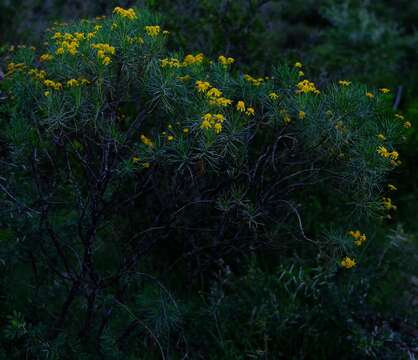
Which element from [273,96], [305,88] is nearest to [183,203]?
[273,96]

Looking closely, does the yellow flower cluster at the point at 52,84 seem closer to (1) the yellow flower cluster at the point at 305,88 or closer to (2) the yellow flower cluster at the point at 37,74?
(2) the yellow flower cluster at the point at 37,74

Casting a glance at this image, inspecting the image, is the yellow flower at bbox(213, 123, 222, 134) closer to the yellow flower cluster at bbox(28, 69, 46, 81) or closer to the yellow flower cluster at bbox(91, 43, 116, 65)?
the yellow flower cluster at bbox(91, 43, 116, 65)

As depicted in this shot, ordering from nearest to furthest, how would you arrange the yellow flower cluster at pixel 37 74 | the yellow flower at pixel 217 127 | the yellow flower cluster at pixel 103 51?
the yellow flower at pixel 217 127 < the yellow flower cluster at pixel 103 51 < the yellow flower cluster at pixel 37 74

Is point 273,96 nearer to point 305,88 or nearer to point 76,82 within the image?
point 305,88

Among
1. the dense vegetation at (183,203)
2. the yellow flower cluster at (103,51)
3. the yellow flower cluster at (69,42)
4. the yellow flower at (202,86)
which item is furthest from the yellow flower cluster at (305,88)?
the yellow flower cluster at (69,42)

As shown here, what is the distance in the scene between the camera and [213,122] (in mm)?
2410

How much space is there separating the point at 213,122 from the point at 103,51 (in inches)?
20.6

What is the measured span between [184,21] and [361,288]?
7.89 feet

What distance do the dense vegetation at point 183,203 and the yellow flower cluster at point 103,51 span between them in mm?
32

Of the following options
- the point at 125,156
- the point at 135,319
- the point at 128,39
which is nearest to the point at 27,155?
the point at 125,156

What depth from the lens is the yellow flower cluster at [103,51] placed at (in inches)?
97.8

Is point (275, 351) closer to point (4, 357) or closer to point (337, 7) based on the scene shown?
point (4, 357)

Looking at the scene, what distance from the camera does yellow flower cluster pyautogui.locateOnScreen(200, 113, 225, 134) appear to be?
2.37m

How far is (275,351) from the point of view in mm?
3482
